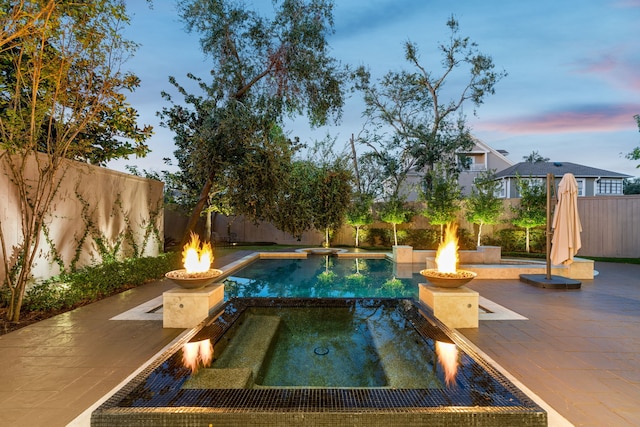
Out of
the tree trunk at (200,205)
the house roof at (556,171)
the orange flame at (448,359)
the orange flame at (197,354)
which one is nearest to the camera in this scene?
the orange flame at (448,359)

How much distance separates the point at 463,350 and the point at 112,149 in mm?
8839

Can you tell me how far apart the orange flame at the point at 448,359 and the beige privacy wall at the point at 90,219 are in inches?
259

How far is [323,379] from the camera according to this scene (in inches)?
140

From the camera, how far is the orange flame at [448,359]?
2982 millimetres

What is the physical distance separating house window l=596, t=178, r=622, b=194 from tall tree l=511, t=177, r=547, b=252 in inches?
553

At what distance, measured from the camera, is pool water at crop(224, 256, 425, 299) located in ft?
25.5

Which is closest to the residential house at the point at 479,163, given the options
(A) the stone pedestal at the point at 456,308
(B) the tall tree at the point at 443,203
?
(B) the tall tree at the point at 443,203

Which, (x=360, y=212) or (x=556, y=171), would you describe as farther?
(x=556, y=171)

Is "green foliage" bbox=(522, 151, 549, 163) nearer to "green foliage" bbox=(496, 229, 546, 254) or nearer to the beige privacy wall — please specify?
"green foliage" bbox=(496, 229, 546, 254)

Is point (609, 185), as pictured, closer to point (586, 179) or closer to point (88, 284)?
point (586, 179)

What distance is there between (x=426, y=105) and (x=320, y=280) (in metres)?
16.5

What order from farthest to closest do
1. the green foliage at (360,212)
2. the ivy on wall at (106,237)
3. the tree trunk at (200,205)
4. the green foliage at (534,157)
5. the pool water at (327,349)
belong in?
the green foliage at (534,157)
the green foliage at (360,212)
the tree trunk at (200,205)
the ivy on wall at (106,237)
the pool water at (327,349)

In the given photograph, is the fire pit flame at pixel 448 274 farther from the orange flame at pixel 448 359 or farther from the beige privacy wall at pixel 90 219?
the beige privacy wall at pixel 90 219

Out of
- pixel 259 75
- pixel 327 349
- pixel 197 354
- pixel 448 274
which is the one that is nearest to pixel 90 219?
pixel 197 354
